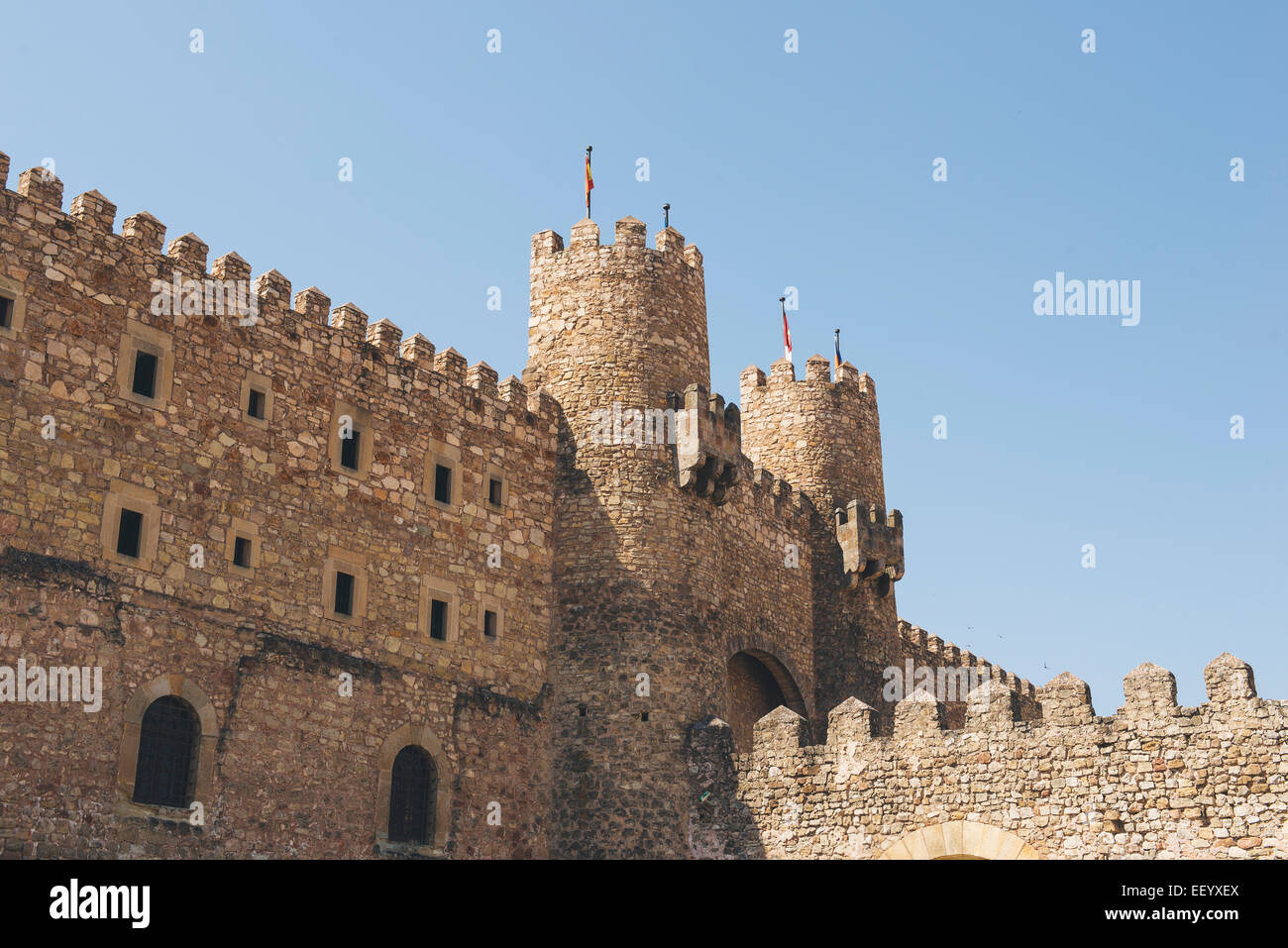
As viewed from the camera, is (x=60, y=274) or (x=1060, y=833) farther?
(x=1060, y=833)

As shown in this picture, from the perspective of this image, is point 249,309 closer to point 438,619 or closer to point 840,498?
point 438,619

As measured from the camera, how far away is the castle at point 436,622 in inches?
714

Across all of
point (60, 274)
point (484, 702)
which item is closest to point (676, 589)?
point (484, 702)

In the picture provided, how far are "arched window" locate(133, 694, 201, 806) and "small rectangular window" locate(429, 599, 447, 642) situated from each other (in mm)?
4412

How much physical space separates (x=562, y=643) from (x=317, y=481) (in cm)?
509

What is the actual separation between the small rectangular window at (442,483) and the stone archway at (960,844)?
8.41 meters

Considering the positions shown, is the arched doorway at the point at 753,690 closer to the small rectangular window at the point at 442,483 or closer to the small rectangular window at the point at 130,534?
the small rectangular window at the point at 442,483

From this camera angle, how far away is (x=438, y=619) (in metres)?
22.6

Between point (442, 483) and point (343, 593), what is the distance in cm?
277

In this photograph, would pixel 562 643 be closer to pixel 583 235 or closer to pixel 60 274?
pixel 583 235

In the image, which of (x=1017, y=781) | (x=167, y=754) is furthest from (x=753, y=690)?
(x=167, y=754)

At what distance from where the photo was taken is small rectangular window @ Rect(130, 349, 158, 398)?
63.7ft

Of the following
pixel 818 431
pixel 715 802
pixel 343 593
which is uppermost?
pixel 818 431
